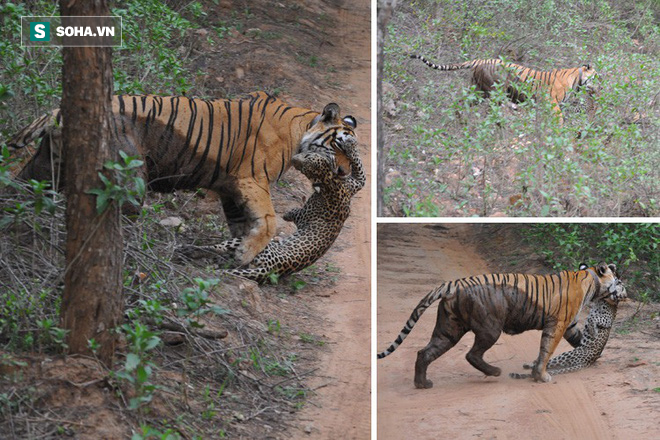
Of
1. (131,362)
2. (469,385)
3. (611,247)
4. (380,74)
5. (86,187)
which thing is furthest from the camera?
(611,247)

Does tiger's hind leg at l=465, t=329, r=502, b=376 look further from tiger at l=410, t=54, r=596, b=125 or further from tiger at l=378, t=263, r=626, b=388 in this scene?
tiger at l=410, t=54, r=596, b=125

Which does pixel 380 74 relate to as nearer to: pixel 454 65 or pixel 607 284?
pixel 454 65

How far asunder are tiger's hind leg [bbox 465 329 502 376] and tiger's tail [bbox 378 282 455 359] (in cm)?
39

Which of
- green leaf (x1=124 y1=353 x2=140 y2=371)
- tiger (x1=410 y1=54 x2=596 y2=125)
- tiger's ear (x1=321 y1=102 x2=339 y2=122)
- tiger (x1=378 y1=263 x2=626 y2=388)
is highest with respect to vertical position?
tiger (x1=410 y1=54 x2=596 y2=125)

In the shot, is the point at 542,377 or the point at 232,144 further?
the point at 232,144

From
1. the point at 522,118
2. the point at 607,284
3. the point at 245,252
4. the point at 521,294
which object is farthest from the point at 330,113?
the point at 607,284

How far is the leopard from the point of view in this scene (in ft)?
24.2

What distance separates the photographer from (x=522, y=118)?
7.12 m

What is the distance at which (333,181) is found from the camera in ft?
25.5

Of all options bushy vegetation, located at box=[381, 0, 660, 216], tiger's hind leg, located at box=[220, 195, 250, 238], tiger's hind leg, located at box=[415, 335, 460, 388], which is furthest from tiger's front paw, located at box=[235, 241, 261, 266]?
tiger's hind leg, located at box=[415, 335, 460, 388]

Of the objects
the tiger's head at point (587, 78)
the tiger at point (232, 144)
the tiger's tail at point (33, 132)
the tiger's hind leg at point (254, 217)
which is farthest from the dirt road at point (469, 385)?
the tiger's tail at point (33, 132)

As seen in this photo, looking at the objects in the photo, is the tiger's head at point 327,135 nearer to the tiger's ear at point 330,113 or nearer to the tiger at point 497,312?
the tiger's ear at point 330,113

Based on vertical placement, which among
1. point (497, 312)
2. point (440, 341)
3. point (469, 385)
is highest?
point (497, 312)

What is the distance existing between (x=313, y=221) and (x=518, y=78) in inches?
90.2
